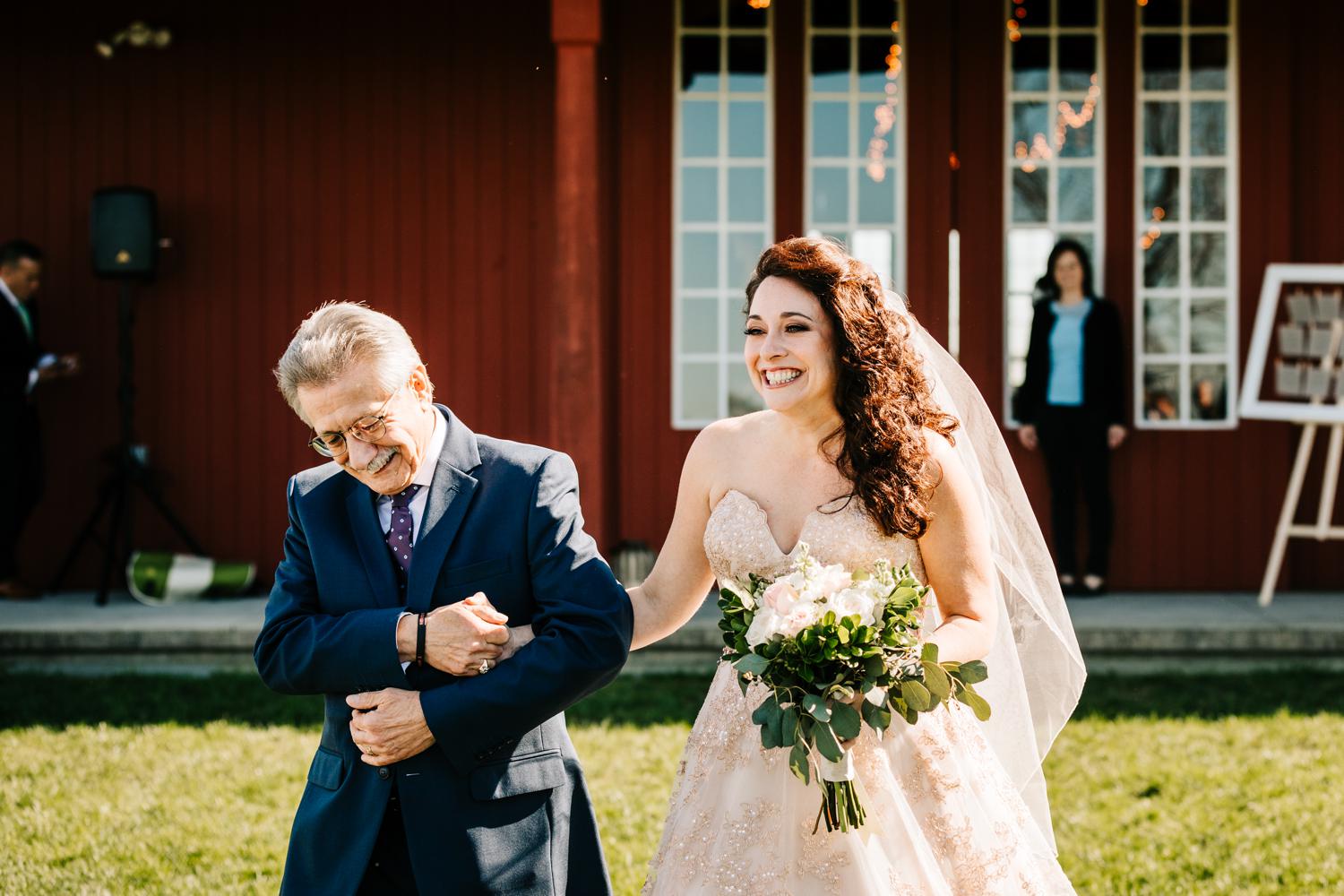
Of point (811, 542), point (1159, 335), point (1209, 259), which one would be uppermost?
point (1209, 259)

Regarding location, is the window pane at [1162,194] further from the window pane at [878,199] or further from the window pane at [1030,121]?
the window pane at [878,199]

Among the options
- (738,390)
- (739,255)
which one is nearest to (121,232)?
(739,255)

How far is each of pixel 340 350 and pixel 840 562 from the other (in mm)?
1141

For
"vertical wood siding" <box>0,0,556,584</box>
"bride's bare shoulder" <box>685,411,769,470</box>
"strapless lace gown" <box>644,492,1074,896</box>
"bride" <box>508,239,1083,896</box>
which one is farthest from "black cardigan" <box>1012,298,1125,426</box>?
"strapless lace gown" <box>644,492,1074,896</box>

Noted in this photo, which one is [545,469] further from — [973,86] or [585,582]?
[973,86]

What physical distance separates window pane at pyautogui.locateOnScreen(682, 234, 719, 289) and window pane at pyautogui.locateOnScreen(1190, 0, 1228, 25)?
10.9 feet

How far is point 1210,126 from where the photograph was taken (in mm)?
8469

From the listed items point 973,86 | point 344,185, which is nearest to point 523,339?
point 344,185

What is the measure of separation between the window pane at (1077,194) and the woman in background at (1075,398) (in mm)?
393

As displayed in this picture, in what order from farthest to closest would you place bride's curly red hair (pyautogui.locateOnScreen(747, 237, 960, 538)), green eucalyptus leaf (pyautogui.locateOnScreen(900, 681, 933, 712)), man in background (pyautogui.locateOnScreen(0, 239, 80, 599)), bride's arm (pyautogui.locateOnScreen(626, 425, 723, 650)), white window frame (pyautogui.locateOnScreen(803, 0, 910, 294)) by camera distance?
1. white window frame (pyautogui.locateOnScreen(803, 0, 910, 294))
2. man in background (pyautogui.locateOnScreen(0, 239, 80, 599))
3. bride's arm (pyautogui.locateOnScreen(626, 425, 723, 650))
4. bride's curly red hair (pyautogui.locateOnScreen(747, 237, 960, 538))
5. green eucalyptus leaf (pyautogui.locateOnScreen(900, 681, 933, 712))

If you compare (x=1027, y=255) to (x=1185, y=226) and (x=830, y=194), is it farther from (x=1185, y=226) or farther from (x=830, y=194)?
(x=830, y=194)

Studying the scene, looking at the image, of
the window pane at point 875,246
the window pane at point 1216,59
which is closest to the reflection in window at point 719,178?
the window pane at point 875,246

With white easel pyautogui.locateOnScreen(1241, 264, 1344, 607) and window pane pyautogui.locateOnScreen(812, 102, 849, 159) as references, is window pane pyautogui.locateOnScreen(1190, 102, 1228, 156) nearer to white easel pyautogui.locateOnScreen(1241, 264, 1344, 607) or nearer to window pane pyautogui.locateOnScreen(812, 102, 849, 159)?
white easel pyautogui.locateOnScreen(1241, 264, 1344, 607)

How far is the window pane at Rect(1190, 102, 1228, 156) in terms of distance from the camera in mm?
8469
